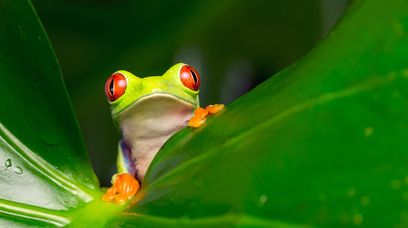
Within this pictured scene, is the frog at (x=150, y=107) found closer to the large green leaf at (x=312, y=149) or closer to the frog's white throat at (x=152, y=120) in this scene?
the frog's white throat at (x=152, y=120)

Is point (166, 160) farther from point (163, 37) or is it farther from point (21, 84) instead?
point (163, 37)

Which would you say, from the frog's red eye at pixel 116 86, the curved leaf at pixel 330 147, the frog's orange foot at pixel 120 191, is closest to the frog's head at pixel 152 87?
the frog's red eye at pixel 116 86

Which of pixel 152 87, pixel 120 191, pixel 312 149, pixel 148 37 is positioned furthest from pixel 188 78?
pixel 148 37

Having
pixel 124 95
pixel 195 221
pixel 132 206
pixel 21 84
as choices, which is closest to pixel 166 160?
pixel 132 206

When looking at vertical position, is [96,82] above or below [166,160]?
below

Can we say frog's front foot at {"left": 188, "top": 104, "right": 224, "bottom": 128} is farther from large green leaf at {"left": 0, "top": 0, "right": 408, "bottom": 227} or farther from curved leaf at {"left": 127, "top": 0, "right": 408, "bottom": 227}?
curved leaf at {"left": 127, "top": 0, "right": 408, "bottom": 227}

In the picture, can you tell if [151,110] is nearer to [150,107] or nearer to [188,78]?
[150,107]
